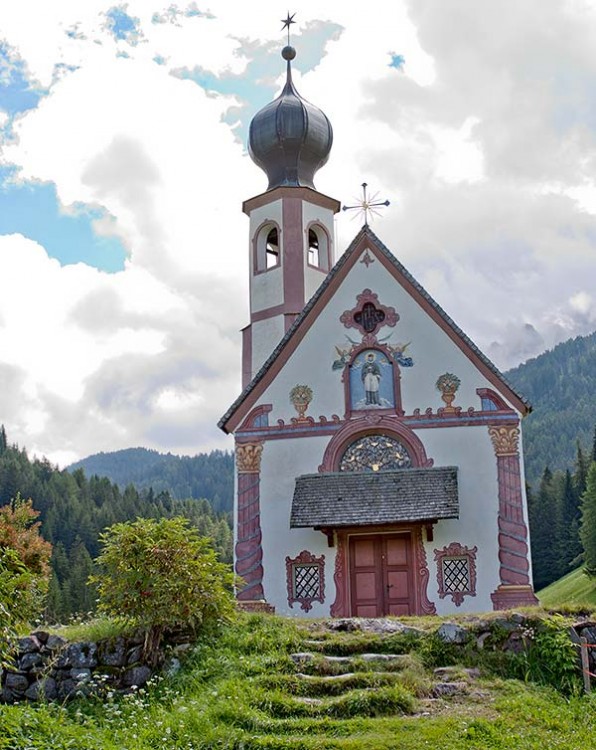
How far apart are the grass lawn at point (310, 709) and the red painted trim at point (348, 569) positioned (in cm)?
826

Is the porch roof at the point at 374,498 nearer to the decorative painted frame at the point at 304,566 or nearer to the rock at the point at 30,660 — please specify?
the decorative painted frame at the point at 304,566

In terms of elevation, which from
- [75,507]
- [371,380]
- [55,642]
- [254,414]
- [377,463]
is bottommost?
[55,642]

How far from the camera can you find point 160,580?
17.0 m

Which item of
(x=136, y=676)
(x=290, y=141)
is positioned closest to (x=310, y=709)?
(x=136, y=676)

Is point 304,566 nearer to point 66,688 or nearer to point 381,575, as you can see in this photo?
point 381,575

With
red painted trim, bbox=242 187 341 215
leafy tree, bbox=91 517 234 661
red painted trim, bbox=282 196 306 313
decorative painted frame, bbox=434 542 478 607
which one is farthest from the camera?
red painted trim, bbox=242 187 341 215

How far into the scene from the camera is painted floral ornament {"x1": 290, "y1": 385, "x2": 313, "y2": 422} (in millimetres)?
27641

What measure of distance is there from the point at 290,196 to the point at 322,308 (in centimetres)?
882

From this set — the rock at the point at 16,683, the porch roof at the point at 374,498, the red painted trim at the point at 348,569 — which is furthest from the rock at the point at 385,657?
the red painted trim at the point at 348,569

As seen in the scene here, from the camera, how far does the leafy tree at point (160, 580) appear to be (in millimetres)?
16891

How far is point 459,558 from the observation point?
25594mm

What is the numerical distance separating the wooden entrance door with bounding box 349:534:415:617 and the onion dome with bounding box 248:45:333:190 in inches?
595

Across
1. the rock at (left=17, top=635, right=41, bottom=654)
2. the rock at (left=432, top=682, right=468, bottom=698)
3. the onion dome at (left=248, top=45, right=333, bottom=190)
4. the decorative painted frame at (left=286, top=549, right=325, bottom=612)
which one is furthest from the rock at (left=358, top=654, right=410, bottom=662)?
the onion dome at (left=248, top=45, right=333, bottom=190)

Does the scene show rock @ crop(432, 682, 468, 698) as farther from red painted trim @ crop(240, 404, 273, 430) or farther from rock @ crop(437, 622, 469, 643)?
red painted trim @ crop(240, 404, 273, 430)
